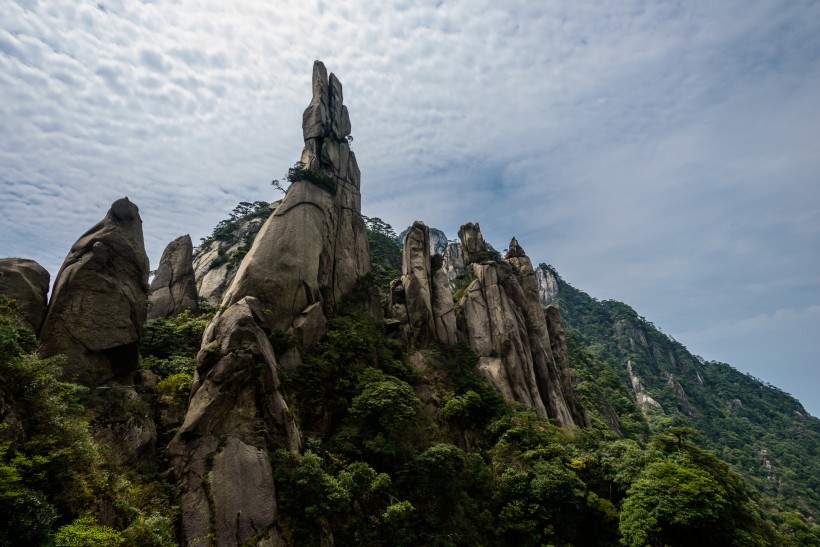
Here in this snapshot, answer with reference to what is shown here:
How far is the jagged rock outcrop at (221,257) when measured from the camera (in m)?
41.9

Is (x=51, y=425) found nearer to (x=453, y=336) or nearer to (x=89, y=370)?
(x=89, y=370)

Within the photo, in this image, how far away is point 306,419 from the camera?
2188cm

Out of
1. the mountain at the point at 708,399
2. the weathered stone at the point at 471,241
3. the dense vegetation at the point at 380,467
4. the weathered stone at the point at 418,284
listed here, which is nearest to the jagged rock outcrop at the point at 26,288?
the dense vegetation at the point at 380,467

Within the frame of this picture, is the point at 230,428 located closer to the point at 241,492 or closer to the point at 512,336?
the point at 241,492

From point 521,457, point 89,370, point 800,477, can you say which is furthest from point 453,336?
point 800,477

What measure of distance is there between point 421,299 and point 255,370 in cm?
1993

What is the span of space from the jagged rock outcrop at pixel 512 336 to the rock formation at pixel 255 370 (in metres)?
13.0

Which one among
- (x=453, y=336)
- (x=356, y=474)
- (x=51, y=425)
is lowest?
(x=356, y=474)

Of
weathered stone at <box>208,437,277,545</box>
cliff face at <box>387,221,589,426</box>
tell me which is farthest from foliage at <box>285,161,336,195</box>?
weathered stone at <box>208,437,277,545</box>

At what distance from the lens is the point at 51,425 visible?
11172mm

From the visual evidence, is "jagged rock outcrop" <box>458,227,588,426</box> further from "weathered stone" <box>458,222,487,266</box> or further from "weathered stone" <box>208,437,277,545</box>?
"weathered stone" <box>208,437,277,545</box>

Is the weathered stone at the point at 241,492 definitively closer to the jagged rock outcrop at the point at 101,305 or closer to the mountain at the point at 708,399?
the jagged rock outcrop at the point at 101,305

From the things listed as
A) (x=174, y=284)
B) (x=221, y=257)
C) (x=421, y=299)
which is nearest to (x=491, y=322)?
(x=421, y=299)

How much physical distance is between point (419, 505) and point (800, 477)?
9439 cm
